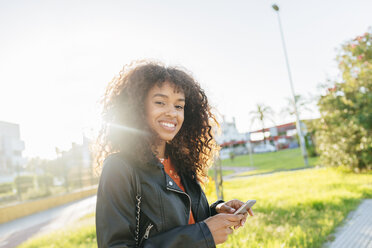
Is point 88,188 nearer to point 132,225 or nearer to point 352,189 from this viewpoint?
point 352,189

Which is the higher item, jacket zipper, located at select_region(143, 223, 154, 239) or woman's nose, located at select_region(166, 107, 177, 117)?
woman's nose, located at select_region(166, 107, 177, 117)

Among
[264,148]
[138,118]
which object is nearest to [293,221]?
[138,118]

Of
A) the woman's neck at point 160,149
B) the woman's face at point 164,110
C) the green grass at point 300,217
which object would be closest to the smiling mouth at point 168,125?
the woman's face at point 164,110

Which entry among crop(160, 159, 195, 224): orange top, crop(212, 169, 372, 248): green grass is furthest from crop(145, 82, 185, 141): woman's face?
crop(212, 169, 372, 248): green grass

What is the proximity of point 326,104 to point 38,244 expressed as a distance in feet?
30.6

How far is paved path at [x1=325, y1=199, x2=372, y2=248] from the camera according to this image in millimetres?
3369

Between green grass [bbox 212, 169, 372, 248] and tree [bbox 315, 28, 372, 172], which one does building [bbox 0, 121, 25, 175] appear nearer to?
green grass [bbox 212, 169, 372, 248]

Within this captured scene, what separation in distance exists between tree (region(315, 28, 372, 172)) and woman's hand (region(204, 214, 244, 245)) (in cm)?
842

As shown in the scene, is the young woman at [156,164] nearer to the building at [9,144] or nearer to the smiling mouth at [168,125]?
the smiling mouth at [168,125]

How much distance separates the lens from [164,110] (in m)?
1.67

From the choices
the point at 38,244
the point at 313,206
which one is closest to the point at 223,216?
the point at 313,206

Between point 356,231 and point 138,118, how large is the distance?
3760 mm

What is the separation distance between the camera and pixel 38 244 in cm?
549

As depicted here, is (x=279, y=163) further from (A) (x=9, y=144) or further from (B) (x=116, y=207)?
(B) (x=116, y=207)
